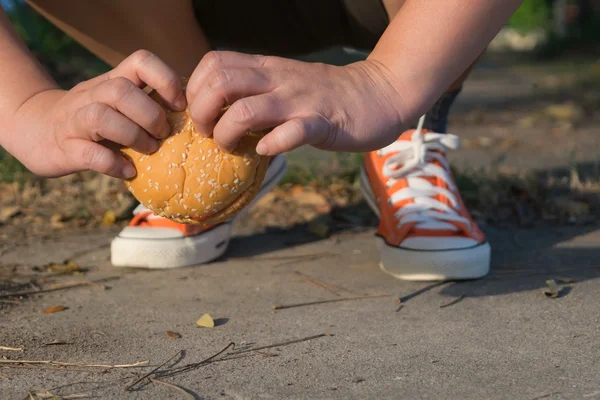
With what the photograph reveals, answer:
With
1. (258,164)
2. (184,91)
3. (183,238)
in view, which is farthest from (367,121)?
(183,238)

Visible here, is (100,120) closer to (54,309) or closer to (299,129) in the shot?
(299,129)

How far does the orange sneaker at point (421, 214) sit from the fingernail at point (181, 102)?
2.69ft

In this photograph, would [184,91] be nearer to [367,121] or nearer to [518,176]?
[367,121]

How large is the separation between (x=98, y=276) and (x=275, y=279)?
0.52 m

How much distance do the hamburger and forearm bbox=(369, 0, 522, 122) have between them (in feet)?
0.99

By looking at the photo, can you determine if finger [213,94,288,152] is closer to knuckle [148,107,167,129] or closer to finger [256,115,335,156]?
finger [256,115,335,156]

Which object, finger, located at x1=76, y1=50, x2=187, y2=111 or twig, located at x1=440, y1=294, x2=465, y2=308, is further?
twig, located at x1=440, y1=294, x2=465, y2=308

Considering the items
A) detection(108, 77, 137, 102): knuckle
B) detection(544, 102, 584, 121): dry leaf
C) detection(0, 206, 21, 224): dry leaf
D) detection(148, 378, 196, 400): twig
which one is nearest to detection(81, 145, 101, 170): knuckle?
detection(108, 77, 137, 102): knuckle

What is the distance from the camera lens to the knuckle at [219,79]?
1.23 metres

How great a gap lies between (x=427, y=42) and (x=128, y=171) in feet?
2.17

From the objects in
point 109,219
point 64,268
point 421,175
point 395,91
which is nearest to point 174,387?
point 395,91

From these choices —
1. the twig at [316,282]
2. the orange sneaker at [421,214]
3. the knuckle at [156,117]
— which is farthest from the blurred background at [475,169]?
the knuckle at [156,117]

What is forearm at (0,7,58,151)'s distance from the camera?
1.50m

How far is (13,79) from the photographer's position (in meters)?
1.52
